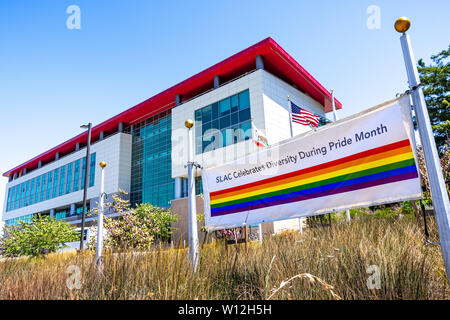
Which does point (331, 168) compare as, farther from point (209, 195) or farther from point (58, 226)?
point (58, 226)

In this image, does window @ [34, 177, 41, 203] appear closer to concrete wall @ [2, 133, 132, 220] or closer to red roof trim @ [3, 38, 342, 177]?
concrete wall @ [2, 133, 132, 220]

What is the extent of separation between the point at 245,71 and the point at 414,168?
2427cm

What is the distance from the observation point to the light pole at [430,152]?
2.57m

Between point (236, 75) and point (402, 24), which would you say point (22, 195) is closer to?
point (236, 75)

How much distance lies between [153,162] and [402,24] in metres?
32.5

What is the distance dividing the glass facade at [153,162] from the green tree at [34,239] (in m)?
17.6

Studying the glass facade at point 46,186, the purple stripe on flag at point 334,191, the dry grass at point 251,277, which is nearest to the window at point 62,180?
the glass facade at point 46,186

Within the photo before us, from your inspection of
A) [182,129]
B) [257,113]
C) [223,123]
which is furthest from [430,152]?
[182,129]

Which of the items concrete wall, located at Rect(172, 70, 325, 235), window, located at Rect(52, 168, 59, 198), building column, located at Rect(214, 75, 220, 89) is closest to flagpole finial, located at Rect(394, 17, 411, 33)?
concrete wall, located at Rect(172, 70, 325, 235)

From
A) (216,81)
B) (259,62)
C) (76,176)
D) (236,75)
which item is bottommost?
(76,176)

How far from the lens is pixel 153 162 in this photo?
33.7 metres

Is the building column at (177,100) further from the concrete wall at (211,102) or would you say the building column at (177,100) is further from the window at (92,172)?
the window at (92,172)

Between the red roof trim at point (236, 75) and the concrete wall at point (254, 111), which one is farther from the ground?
the red roof trim at point (236, 75)

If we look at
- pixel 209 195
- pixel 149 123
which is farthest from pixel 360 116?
pixel 149 123
